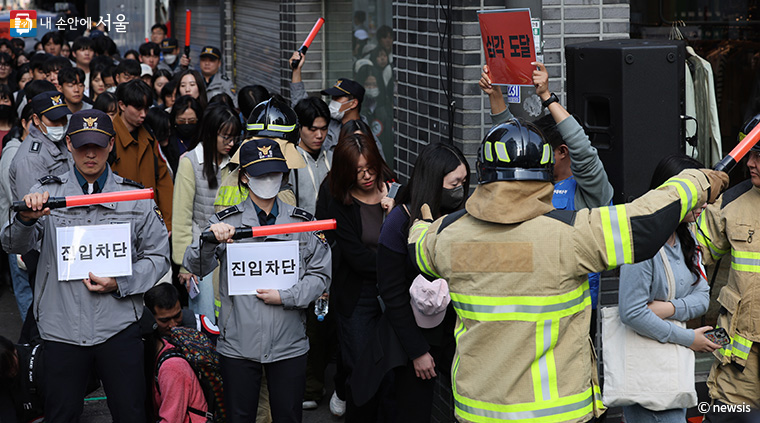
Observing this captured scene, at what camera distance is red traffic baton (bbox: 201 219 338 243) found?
191 inches

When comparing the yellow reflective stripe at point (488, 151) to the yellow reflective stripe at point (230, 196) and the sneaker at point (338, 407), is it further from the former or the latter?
the sneaker at point (338, 407)

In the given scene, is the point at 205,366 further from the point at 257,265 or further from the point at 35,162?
the point at 35,162

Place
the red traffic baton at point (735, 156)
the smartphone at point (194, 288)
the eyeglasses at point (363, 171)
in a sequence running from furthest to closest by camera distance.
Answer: the smartphone at point (194, 288)
the eyeglasses at point (363, 171)
the red traffic baton at point (735, 156)

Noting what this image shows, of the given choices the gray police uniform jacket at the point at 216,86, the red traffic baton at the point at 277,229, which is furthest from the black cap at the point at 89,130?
the gray police uniform jacket at the point at 216,86

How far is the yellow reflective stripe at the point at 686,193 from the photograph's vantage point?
135 inches

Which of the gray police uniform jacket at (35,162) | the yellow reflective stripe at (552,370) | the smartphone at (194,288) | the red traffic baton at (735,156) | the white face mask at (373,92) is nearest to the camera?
the yellow reflective stripe at (552,370)

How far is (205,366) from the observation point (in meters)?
5.92

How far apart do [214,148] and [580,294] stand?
146 inches

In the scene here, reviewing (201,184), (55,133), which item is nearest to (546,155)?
(201,184)

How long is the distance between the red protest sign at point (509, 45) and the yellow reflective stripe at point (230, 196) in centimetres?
190

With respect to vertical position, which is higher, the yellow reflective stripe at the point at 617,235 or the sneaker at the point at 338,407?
the yellow reflective stripe at the point at 617,235

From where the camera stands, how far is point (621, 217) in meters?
3.40

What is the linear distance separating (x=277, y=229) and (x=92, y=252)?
1.03 meters

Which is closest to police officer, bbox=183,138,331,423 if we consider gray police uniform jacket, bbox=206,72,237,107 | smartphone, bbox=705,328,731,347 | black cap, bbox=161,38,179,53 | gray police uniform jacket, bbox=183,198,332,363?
gray police uniform jacket, bbox=183,198,332,363
